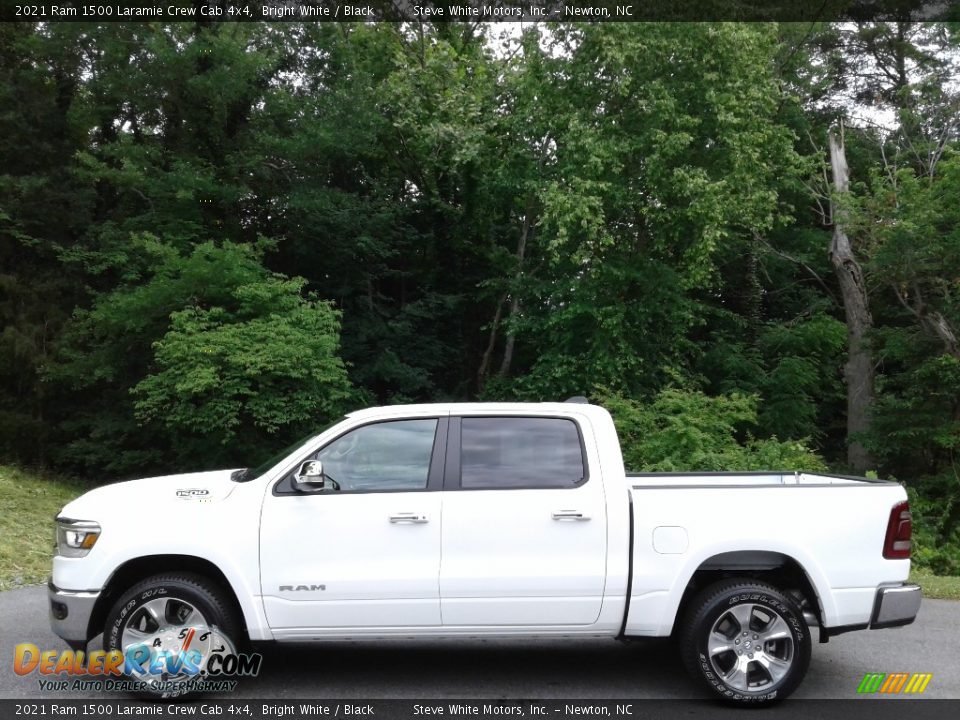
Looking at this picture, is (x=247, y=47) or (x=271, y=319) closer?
(x=271, y=319)

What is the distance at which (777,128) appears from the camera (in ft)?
64.7

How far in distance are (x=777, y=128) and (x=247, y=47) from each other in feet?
46.0

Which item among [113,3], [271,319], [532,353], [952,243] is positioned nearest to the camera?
[952,243]

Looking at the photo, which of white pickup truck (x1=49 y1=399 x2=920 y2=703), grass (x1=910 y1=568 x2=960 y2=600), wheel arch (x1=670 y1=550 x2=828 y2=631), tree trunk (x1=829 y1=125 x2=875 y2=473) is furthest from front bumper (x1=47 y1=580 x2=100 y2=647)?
tree trunk (x1=829 y1=125 x2=875 y2=473)

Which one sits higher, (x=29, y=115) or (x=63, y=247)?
(x=29, y=115)

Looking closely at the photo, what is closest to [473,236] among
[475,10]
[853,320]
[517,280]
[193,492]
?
[517,280]

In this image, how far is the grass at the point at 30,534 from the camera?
30.6 ft

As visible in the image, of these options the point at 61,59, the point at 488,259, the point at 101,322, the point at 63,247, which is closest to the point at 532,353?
the point at 488,259

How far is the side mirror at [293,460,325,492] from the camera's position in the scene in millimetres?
5211

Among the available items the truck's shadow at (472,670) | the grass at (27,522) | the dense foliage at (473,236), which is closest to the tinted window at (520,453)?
the truck's shadow at (472,670)

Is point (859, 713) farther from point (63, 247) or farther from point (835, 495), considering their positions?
point (63, 247)

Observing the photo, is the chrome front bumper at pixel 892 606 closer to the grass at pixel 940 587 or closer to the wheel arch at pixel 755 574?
the wheel arch at pixel 755 574

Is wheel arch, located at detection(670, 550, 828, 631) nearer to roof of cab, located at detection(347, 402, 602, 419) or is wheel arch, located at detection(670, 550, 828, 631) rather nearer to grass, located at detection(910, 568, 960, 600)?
roof of cab, located at detection(347, 402, 602, 419)

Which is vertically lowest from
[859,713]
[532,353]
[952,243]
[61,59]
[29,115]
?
[859,713]
